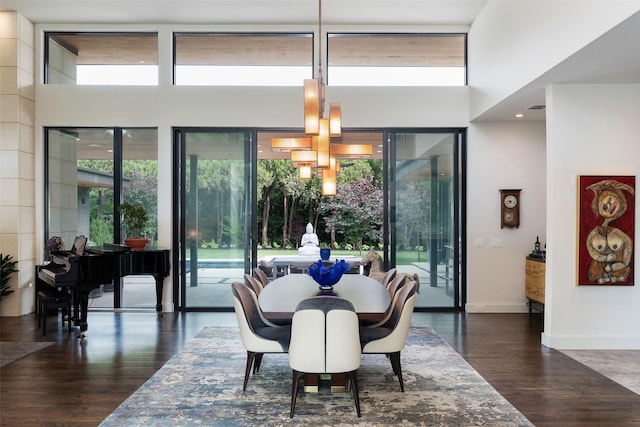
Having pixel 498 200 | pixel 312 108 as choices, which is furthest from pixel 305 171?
pixel 498 200

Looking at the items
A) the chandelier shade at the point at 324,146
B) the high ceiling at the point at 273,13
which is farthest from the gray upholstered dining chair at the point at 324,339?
the high ceiling at the point at 273,13

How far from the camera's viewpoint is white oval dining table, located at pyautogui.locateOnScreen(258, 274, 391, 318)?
3.46 metres

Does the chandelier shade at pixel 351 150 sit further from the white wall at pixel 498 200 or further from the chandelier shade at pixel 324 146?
the white wall at pixel 498 200

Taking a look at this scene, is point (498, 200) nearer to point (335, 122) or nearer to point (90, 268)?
point (335, 122)

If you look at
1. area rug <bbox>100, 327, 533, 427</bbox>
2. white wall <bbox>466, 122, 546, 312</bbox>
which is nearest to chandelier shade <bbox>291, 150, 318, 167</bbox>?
area rug <bbox>100, 327, 533, 427</bbox>

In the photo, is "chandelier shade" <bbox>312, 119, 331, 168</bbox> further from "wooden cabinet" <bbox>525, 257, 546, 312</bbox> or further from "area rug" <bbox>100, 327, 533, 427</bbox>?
"wooden cabinet" <bbox>525, 257, 546, 312</bbox>

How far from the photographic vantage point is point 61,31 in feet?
22.0

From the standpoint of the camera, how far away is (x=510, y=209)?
657 centimetres

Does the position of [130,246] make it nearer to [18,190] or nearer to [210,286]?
[210,286]

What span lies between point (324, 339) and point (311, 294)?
0.95m

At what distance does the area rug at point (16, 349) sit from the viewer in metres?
4.46

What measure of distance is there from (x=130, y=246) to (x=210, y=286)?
129cm

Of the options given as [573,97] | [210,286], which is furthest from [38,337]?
[573,97]

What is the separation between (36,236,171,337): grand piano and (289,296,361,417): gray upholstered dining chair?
10.4 feet
